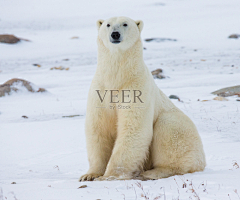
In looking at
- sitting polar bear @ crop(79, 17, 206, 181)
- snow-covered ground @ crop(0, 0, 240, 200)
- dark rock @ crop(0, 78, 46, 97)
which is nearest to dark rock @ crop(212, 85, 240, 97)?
snow-covered ground @ crop(0, 0, 240, 200)

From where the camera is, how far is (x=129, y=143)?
11.7 ft

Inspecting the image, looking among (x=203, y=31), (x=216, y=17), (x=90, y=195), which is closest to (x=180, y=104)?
(x=90, y=195)

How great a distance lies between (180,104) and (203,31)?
21.4 metres

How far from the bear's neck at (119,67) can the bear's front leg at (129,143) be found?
366 mm

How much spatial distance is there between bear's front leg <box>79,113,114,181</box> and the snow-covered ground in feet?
1.17

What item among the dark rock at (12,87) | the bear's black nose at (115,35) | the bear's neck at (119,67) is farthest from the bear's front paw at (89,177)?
the dark rock at (12,87)

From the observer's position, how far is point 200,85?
10016mm

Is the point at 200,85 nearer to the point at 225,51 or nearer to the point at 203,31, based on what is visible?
the point at 225,51

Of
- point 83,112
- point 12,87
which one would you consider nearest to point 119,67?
point 83,112

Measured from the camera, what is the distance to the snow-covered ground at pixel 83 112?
2.82 meters
